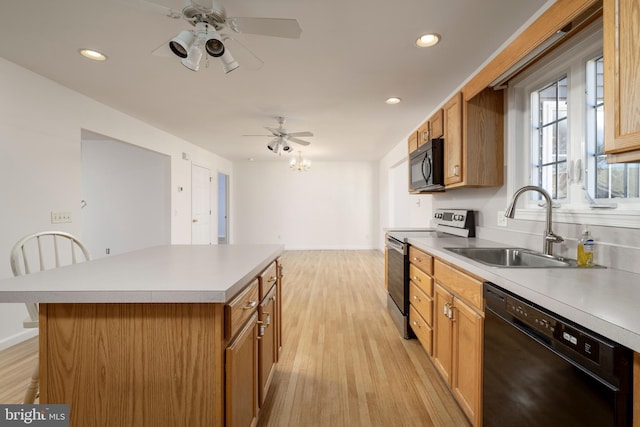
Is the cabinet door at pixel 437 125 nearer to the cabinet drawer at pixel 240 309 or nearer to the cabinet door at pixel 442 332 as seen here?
the cabinet door at pixel 442 332

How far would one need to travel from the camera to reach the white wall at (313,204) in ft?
25.3

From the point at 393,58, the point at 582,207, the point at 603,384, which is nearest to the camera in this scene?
the point at 603,384

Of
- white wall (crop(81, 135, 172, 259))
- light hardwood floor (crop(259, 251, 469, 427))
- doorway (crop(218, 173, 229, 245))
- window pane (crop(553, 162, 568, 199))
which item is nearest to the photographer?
light hardwood floor (crop(259, 251, 469, 427))

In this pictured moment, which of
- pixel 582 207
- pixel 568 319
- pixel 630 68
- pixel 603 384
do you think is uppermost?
pixel 630 68

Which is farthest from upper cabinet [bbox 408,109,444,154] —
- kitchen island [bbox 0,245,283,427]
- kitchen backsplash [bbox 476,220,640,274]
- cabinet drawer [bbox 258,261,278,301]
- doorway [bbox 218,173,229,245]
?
doorway [bbox 218,173,229,245]

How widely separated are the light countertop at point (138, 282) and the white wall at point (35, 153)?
6.13 feet

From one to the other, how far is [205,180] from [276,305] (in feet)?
16.4

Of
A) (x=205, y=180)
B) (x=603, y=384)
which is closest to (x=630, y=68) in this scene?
(x=603, y=384)

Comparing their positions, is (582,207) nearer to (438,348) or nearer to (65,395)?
(438,348)

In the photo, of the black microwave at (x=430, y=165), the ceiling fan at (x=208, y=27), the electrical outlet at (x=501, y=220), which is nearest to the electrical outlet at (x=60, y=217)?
the ceiling fan at (x=208, y=27)

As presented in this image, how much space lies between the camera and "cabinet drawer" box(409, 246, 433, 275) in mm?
2027

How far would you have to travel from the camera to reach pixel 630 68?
3.11ft

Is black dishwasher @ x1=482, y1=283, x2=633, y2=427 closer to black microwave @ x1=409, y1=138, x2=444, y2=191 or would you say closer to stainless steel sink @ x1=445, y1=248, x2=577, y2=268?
stainless steel sink @ x1=445, y1=248, x2=577, y2=268

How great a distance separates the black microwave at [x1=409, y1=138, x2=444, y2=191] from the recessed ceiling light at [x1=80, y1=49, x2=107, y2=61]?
2884 mm
